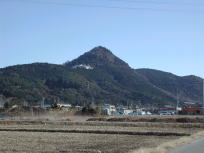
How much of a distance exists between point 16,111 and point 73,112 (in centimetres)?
1913

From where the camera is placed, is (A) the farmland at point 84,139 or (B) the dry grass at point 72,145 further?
(A) the farmland at point 84,139

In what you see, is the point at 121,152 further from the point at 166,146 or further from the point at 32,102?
the point at 32,102

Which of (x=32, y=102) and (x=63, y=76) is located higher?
(x=63, y=76)

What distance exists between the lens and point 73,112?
102188mm

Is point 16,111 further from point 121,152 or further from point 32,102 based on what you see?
point 121,152

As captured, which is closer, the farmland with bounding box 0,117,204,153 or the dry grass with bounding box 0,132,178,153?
the dry grass with bounding box 0,132,178,153

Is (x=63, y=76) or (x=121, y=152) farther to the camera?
(x=63, y=76)

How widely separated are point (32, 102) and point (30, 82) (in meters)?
21.9

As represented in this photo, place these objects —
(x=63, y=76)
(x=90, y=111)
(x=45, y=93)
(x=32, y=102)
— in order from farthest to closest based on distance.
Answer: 1. (x=63, y=76)
2. (x=45, y=93)
3. (x=32, y=102)
4. (x=90, y=111)

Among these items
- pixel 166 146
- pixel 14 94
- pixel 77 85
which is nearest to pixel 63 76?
pixel 77 85

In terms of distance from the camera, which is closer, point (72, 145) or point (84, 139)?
point (72, 145)

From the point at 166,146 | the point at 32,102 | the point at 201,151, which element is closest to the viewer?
the point at 201,151

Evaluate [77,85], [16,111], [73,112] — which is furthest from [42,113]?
[77,85]

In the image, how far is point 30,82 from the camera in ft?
618
